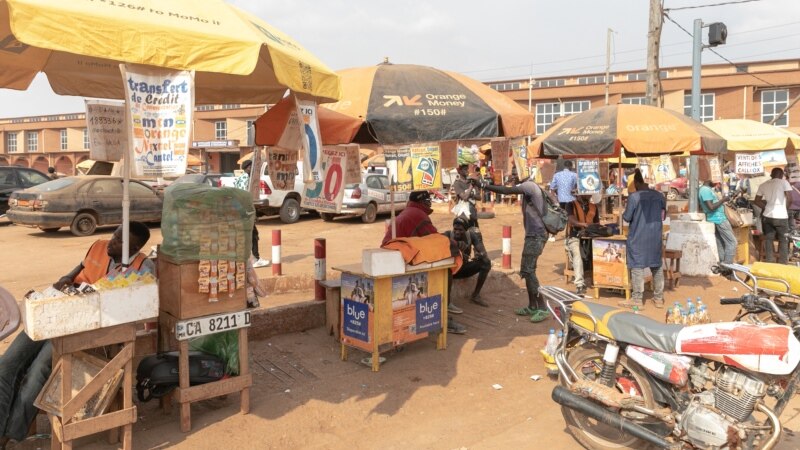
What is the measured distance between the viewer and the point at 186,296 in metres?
4.43

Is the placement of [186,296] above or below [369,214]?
below

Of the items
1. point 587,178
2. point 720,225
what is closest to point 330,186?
point 587,178

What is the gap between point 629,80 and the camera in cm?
4181

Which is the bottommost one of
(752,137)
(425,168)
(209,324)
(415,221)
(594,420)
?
(594,420)

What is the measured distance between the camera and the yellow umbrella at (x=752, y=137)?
10.9m

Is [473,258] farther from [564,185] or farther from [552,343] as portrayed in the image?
[564,185]

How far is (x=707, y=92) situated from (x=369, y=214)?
31156 millimetres

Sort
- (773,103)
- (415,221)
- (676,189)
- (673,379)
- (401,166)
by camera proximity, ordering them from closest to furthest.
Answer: (673,379)
(401,166)
(415,221)
(676,189)
(773,103)

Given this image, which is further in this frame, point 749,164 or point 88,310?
point 749,164

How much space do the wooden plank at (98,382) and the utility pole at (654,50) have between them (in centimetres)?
1213

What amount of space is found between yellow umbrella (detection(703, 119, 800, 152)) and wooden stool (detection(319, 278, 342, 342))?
8.07 m

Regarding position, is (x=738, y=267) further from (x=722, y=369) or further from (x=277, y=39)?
(x=277, y=39)

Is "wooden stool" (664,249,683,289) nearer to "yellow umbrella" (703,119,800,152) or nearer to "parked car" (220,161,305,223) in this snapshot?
"yellow umbrella" (703,119,800,152)

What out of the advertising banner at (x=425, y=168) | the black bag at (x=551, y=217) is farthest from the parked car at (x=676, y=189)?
the advertising banner at (x=425, y=168)
